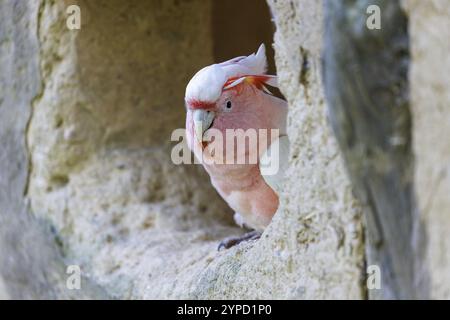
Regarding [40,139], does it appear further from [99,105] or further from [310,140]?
[310,140]

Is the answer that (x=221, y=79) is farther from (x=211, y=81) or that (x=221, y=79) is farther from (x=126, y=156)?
(x=126, y=156)

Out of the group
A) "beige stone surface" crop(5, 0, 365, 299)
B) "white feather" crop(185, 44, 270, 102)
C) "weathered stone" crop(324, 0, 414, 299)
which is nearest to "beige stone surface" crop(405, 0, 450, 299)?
"weathered stone" crop(324, 0, 414, 299)

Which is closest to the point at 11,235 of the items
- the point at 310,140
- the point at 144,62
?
the point at 144,62

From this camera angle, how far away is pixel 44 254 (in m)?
3.38

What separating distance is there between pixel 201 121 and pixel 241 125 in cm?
16

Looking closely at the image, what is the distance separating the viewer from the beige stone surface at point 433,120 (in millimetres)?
1735

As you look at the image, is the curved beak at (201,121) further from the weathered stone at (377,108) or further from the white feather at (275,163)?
the weathered stone at (377,108)

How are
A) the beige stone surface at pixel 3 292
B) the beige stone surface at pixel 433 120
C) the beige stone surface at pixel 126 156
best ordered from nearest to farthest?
the beige stone surface at pixel 433 120, the beige stone surface at pixel 126 156, the beige stone surface at pixel 3 292

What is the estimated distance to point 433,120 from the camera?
1.75m

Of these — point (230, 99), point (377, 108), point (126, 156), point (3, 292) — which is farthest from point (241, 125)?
point (3, 292)

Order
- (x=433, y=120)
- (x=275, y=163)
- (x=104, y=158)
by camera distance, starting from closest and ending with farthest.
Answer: (x=433, y=120)
(x=275, y=163)
(x=104, y=158)

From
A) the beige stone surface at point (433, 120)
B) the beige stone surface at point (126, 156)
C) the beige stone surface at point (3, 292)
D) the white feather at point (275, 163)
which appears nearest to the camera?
the beige stone surface at point (433, 120)

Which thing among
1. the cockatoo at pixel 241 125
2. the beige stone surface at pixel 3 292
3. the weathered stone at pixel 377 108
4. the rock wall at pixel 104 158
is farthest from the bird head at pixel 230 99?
the beige stone surface at pixel 3 292
